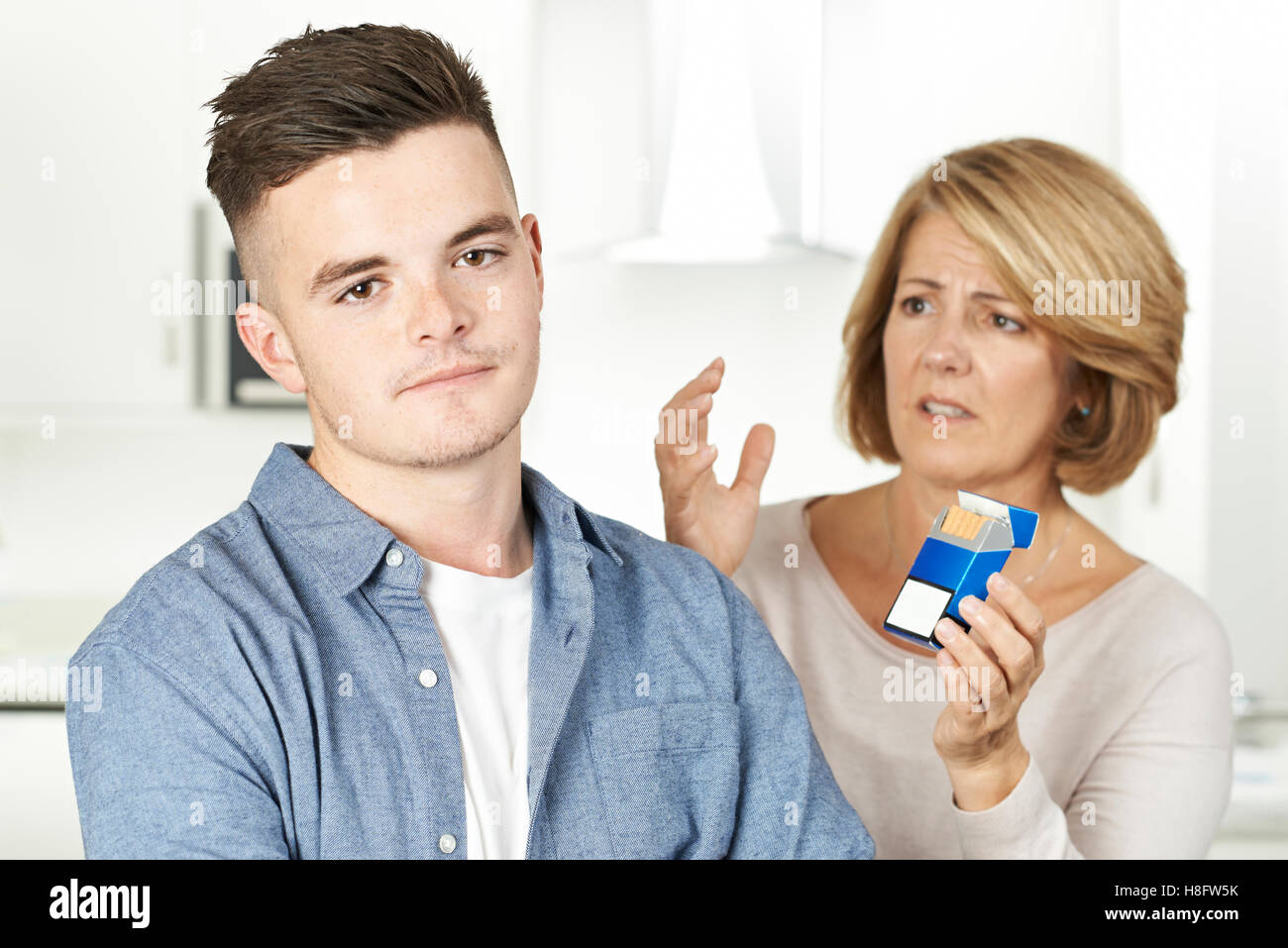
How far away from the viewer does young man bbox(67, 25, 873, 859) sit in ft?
3.18

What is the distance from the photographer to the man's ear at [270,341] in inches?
46.2

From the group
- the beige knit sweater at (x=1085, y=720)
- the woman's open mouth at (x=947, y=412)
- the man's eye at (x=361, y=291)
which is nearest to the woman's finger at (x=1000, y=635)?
the beige knit sweater at (x=1085, y=720)

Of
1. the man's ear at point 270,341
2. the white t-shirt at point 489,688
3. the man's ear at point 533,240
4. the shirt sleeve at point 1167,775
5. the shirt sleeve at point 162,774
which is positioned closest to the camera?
the shirt sleeve at point 162,774

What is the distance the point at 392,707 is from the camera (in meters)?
1.03

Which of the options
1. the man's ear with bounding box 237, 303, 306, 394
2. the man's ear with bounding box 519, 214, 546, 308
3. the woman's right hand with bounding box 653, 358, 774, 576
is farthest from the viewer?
the woman's right hand with bounding box 653, 358, 774, 576

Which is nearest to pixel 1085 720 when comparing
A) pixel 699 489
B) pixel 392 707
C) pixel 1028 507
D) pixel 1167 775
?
pixel 1167 775

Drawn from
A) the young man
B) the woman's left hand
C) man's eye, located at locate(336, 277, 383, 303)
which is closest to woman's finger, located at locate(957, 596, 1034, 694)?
the woman's left hand

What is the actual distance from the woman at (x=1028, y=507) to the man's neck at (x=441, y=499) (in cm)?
45

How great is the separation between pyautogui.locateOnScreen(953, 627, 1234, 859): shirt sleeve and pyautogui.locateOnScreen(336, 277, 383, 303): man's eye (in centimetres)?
85

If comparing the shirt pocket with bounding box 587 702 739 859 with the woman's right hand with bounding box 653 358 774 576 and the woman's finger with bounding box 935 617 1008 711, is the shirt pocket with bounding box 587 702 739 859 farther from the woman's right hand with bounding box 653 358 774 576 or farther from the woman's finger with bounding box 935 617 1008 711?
the woman's right hand with bounding box 653 358 774 576

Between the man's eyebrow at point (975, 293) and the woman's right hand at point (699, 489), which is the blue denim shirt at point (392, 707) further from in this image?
the man's eyebrow at point (975, 293)

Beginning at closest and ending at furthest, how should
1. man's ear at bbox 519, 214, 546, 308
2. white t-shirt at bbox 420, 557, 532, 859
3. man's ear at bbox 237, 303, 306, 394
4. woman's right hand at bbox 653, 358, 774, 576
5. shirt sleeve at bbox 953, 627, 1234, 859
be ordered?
1. white t-shirt at bbox 420, 557, 532, 859
2. man's ear at bbox 237, 303, 306, 394
3. man's ear at bbox 519, 214, 546, 308
4. shirt sleeve at bbox 953, 627, 1234, 859
5. woman's right hand at bbox 653, 358, 774, 576

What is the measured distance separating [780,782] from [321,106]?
754mm

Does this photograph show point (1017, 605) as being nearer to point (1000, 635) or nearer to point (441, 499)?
point (1000, 635)
